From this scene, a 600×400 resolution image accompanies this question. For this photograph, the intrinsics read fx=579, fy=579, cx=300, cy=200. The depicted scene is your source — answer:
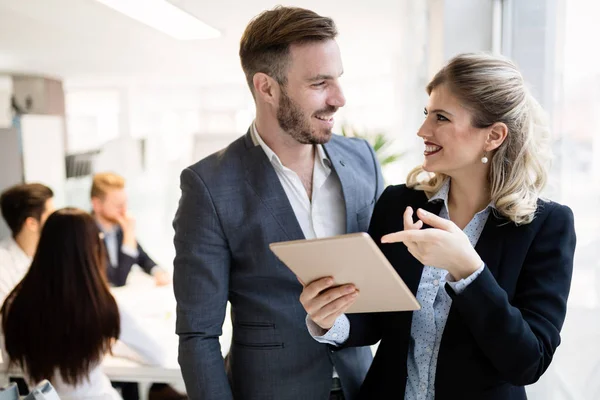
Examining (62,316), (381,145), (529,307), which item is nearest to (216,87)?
(381,145)

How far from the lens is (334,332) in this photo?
1.55 m

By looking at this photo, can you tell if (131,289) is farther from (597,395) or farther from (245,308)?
(597,395)

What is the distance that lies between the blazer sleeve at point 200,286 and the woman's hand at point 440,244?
0.63m

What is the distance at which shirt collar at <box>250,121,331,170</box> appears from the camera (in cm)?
178

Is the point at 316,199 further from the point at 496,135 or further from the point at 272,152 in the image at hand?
the point at 496,135

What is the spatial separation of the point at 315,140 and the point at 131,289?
122 inches

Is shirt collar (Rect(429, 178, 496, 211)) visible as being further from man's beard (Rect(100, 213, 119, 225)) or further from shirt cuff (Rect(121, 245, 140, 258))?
man's beard (Rect(100, 213, 119, 225))

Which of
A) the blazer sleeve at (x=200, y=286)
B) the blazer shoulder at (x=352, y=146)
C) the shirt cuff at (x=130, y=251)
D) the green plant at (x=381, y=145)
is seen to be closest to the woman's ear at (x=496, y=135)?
the blazer shoulder at (x=352, y=146)

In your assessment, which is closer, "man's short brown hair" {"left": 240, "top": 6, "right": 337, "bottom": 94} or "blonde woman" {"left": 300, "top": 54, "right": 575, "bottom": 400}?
"blonde woman" {"left": 300, "top": 54, "right": 575, "bottom": 400}

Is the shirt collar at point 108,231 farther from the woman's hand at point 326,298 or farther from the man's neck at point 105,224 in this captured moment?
the woman's hand at point 326,298

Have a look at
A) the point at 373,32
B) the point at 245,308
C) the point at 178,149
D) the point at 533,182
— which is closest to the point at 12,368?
the point at 245,308

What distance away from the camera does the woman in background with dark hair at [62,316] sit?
256 cm

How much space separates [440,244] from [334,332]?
0.49 meters

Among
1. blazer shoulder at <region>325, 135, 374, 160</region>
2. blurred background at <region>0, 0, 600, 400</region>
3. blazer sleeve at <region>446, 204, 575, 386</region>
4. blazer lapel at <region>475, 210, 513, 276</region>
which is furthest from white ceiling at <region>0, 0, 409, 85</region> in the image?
blazer sleeve at <region>446, 204, 575, 386</region>
